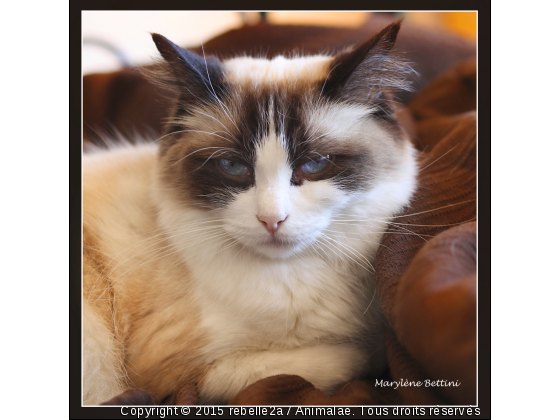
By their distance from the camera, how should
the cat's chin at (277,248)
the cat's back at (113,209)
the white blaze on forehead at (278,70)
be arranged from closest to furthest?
the cat's chin at (277,248) < the white blaze on forehead at (278,70) < the cat's back at (113,209)

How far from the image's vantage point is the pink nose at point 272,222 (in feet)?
3.23

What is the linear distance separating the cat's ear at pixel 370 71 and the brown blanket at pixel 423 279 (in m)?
0.15

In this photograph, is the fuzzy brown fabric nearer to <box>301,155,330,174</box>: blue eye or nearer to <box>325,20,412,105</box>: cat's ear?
<box>325,20,412,105</box>: cat's ear

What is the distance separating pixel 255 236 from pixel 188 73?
1.49 ft

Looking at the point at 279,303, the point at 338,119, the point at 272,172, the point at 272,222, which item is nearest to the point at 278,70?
the point at 338,119

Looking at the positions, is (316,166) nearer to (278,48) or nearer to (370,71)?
(370,71)

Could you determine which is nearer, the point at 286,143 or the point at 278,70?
the point at 286,143

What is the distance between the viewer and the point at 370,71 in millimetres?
1104

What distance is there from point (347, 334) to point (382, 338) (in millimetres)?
103

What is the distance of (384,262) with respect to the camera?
3.77 feet

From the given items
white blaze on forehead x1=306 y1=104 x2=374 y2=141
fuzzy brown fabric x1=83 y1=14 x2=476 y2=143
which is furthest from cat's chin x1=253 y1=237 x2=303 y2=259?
fuzzy brown fabric x1=83 y1=14 x2=476 y2=143

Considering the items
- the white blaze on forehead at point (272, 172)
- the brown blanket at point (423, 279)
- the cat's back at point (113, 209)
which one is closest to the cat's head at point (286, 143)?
the white blaze on forehead at point (272, 172)

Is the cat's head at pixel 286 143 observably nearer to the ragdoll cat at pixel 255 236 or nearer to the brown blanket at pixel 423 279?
the ragdoll cat at pixel 255 236
